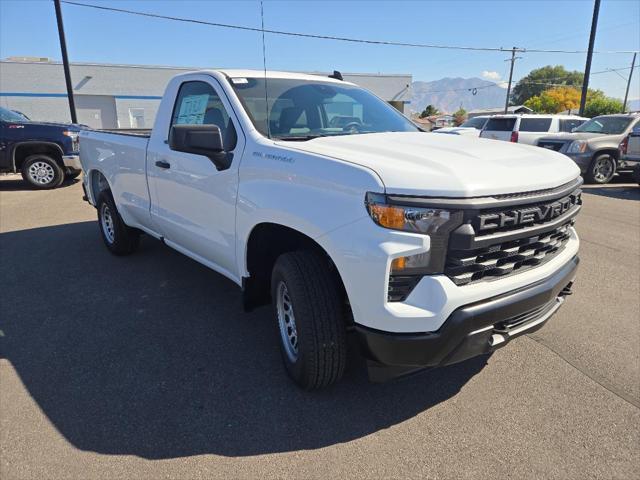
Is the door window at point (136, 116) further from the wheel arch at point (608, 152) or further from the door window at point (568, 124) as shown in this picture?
the wheel arch at point (608, 152)

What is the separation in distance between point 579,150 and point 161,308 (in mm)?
11198

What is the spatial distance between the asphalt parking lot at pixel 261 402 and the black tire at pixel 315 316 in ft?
0.84

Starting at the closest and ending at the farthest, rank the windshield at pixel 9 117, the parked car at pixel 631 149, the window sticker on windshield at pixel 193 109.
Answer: the window sticker on windshield at pixel 193 109 → the windshield at pixel 9 117 → the parked car at pixel 631 149

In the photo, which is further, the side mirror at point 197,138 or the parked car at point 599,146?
the parked car at point 599,146

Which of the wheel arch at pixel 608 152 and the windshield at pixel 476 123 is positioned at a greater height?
the windshield at pixel 476 123

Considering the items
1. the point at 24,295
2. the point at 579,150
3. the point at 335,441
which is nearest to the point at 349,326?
the point at 335,441

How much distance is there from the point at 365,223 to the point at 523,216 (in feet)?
2.68

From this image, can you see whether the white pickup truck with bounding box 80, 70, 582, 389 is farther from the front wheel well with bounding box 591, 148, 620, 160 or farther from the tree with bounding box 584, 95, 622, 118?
the tree with bounding box 584, 95, 622, 118

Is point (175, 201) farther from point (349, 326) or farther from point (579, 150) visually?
point (579, 150)

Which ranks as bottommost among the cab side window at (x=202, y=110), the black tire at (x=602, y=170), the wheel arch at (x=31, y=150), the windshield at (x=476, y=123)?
the black tire at (x=602, y=170)

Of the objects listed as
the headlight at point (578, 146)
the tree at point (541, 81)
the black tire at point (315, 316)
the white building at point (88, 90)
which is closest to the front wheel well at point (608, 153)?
the headlight at point (578, 146)

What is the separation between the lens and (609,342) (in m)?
3.46

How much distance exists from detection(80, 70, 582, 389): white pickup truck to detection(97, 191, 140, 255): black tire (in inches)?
72.4

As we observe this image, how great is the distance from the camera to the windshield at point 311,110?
10.6ft
